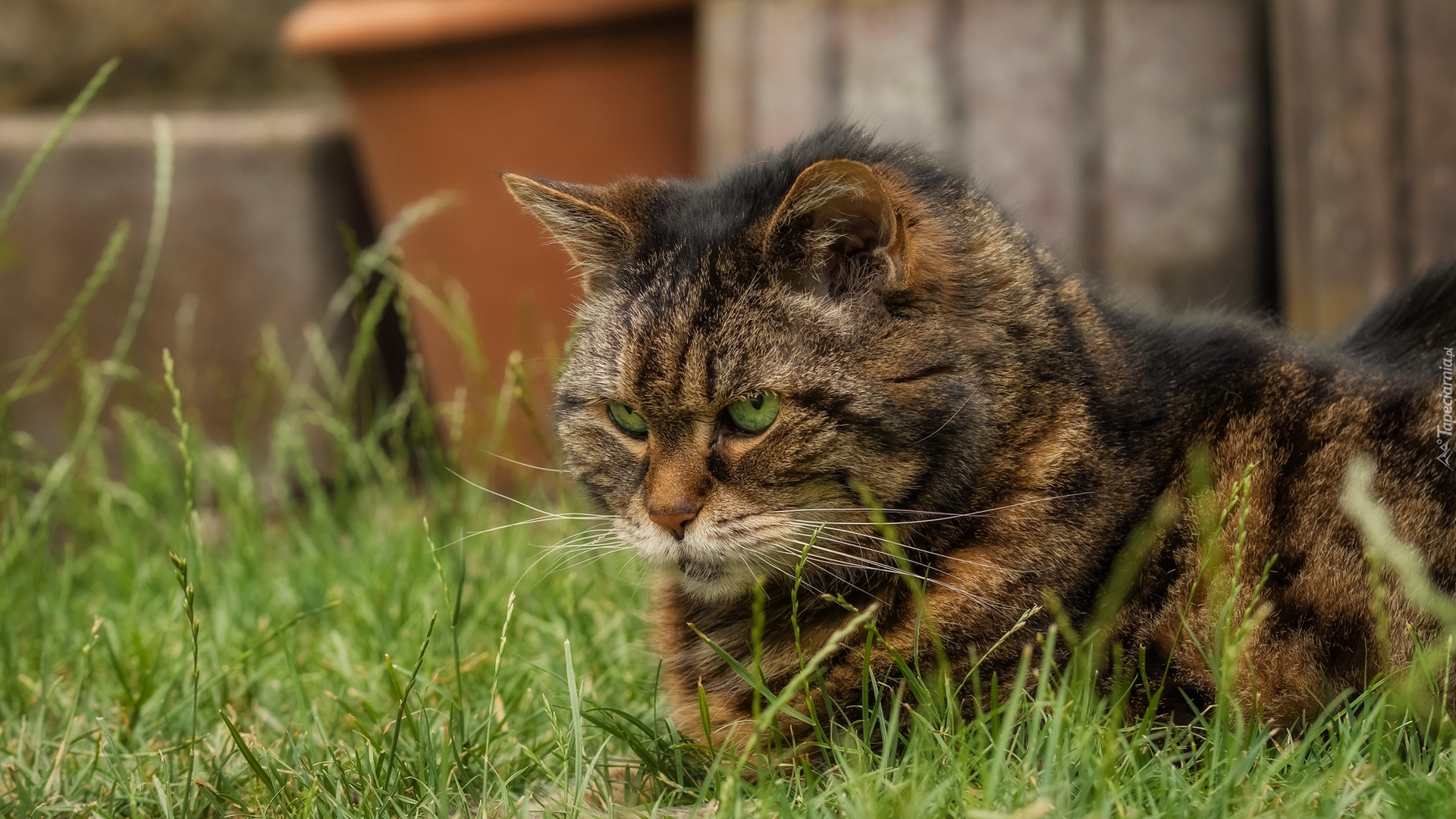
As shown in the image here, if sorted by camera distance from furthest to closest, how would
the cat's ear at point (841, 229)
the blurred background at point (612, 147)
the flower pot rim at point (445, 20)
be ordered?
the flower pot rim at point (445, 20) < the blurred background at point (612, 147) < the cat's ear at point (841, 229)

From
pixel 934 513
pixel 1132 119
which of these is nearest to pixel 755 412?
pixel 934 513

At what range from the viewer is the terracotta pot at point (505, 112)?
12.5ft

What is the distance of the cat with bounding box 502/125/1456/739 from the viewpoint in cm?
167

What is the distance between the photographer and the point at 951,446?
171 centimetres

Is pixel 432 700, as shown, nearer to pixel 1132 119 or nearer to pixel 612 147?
pixel 612 147

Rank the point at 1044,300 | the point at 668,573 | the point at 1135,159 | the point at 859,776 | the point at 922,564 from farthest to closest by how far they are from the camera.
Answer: the point at 1135,159 → the point at 668,573 → the point at 1044,300 → the point at 922,564 → the point at 859,776

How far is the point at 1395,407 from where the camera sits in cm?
179

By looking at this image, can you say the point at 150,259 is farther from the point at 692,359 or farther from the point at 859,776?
the point at 859,776

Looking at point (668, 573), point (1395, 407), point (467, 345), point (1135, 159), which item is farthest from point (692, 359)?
point (1135, 159)

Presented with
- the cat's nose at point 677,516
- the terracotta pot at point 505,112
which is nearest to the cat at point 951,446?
the cat's nose at point 677,516

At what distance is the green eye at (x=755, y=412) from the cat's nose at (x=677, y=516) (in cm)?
13

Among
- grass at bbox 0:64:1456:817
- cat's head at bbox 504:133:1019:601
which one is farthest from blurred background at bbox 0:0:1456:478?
cat's head at bbox 504:133:1019:601

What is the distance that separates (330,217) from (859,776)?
3625 millimetres

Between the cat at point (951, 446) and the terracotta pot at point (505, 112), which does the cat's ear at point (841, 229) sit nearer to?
the cat at point (951, 446)
